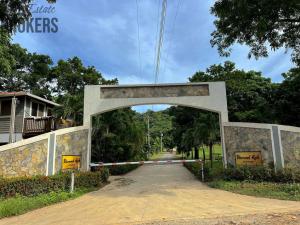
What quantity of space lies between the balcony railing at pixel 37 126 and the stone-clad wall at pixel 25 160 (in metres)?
6.51

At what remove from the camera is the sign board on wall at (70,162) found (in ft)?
42.0

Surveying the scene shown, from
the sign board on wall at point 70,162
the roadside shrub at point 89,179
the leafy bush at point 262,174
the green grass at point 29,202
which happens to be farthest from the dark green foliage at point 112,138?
the leafy bush at point 262,174

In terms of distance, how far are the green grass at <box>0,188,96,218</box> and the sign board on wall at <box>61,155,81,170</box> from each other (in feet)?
7.32

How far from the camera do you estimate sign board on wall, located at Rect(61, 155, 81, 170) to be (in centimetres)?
1279

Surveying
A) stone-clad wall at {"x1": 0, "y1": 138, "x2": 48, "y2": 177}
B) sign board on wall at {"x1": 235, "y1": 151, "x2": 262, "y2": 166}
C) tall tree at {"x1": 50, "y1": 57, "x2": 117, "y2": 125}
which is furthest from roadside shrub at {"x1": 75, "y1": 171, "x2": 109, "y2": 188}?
tall tree at {"x1": 50, "y1": 57, "x2": 117, "y2": 125}

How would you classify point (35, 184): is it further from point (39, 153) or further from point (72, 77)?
point (72, 77)

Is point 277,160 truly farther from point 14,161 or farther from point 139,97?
point 14,161

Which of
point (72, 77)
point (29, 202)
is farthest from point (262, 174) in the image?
point (72, 77)

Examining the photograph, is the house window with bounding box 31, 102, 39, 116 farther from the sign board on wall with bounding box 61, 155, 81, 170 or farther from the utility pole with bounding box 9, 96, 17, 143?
the sign board on wall with bounding box 61, 155, 81, 170

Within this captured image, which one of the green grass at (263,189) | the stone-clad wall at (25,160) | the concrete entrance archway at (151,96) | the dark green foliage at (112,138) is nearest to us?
the green grass at (263,189)

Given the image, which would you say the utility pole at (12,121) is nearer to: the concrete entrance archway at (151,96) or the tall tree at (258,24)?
the concrete entrance archway at (151,96)

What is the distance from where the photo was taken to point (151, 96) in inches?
563

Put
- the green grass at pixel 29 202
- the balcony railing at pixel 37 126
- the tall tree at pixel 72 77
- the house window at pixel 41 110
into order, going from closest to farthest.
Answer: the green grass at pixel 29 202 < the balcony railing at pixel 37 126 < the house window at pixel 41 110 < the tall tree at pixel 72 77

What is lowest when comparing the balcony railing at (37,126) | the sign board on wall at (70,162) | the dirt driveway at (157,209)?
the dirt driveway at (157,209)
